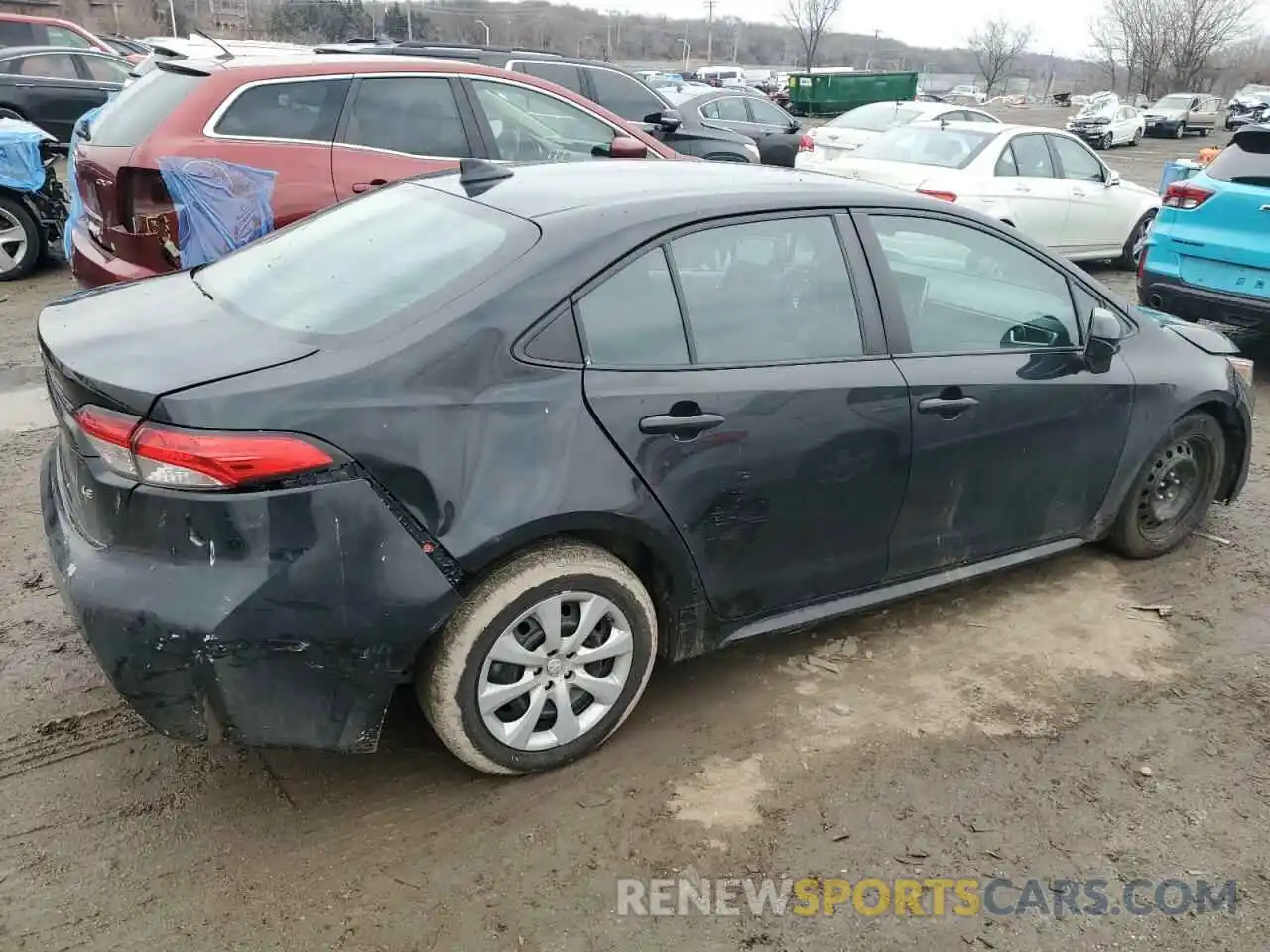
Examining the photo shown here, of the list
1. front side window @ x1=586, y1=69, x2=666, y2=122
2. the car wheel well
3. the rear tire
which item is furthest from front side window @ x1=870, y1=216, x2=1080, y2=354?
the rear tire

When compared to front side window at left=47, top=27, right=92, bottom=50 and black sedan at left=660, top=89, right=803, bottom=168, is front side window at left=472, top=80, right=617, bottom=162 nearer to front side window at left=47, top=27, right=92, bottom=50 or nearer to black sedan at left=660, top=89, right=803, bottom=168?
black sedan at left=660, top=89, right=803, bottom=168

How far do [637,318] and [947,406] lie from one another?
1.12m

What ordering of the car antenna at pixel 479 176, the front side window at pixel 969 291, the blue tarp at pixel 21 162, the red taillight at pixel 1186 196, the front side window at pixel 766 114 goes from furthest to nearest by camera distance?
the front side window at pixel 766 114 → the blue tarp at pixel 21 162 → the red taillight at pixel 1186 196 → the front side window at pixel 969 291 → the car antenna at pixel 479 176

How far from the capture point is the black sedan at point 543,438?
231 cm

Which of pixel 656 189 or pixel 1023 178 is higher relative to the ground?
pixel 656 189

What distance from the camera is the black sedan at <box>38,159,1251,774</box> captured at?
2.31 meters

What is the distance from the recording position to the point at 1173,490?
4293 millimetres

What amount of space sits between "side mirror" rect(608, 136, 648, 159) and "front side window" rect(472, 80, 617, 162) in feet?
0.67

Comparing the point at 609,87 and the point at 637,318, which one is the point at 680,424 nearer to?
the point at 637,318

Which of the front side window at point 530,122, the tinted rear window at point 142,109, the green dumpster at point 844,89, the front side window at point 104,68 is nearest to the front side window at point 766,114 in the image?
the front side window at point 104,68

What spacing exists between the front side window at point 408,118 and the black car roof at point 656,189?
279 centimetres

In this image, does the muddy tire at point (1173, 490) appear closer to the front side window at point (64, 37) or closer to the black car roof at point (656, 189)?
the black car roof at point (656, 189)

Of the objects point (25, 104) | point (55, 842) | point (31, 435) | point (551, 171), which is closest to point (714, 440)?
point (551, 171)

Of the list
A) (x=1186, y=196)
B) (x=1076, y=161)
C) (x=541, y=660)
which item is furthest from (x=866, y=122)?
(x=541, y=660)
